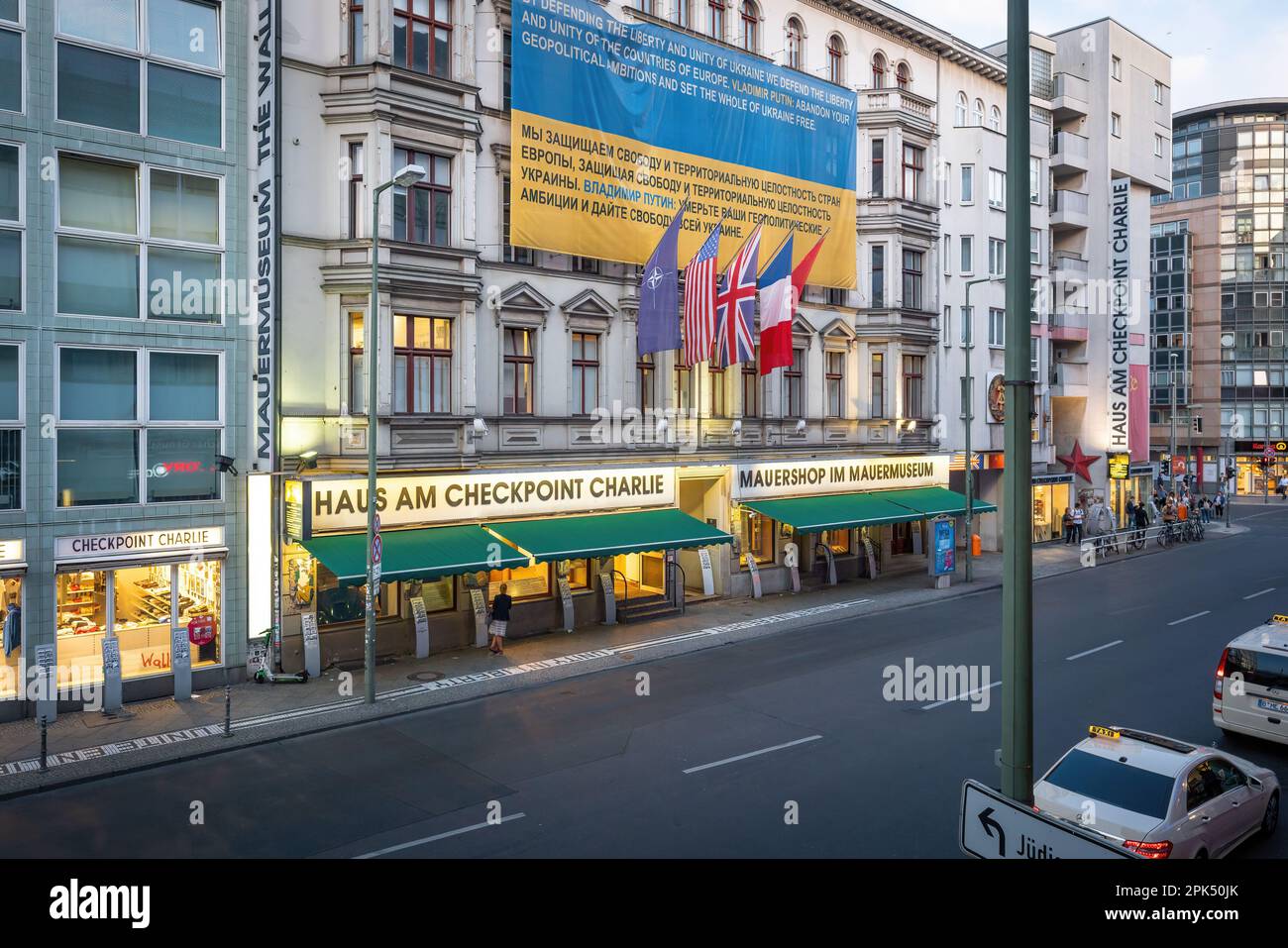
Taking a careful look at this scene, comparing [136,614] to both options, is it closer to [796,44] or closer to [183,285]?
[183,285]

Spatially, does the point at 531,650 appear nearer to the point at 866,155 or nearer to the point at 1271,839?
the point at 1271,839

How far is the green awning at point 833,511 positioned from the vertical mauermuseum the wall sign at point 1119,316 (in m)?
20.8

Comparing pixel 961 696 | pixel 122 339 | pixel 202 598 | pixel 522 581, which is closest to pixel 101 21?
pixel 122 339

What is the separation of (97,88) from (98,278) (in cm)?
381

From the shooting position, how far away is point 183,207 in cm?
1905

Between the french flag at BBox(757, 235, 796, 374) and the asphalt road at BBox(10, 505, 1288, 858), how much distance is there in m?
8.07

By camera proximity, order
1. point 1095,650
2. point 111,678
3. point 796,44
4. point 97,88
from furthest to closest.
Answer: point 796,44 → point 1095,650 → point 97,88 → point 111,678

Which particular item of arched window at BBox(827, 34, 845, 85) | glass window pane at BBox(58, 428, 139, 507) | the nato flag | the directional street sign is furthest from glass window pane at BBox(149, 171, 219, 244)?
arched window at BBox(827, 34, 845, 85)

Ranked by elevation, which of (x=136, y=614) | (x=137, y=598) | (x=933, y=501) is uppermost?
(x=933, y=501)

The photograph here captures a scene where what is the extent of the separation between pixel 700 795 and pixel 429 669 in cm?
960

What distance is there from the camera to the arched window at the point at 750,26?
95.0 feet

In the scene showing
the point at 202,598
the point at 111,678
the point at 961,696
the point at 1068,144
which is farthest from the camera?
the point at 1068,144
